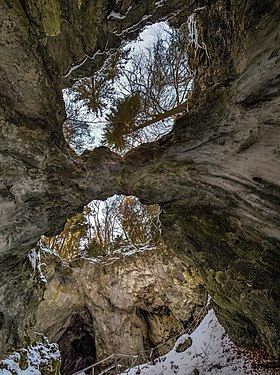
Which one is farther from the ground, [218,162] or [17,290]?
[218,162]

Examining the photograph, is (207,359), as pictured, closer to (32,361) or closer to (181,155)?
(32,361)

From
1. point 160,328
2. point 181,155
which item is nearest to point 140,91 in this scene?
point 181,155

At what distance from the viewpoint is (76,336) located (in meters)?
12.5

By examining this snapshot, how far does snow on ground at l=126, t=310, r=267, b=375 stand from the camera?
18.0 feet

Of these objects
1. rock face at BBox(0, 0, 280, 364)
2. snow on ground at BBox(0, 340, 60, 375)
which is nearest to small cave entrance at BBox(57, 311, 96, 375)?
snow on ground at BBox(0, 340, 60, 375)

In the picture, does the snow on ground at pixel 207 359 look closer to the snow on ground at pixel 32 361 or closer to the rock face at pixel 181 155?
the rock face at pixel 181 155

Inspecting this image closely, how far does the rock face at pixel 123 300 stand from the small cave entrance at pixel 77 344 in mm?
54

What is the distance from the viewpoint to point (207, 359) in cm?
641

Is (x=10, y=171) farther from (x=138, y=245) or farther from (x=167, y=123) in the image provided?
(x=138, y=245)

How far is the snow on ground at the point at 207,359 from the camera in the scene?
18.0 feet

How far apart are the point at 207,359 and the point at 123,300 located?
5331 millimetres

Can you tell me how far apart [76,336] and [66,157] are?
1032cm

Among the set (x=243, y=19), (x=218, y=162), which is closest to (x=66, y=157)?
(x=218, y=162)

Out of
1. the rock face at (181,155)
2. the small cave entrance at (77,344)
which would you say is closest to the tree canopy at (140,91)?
the rock face at (181,155)
